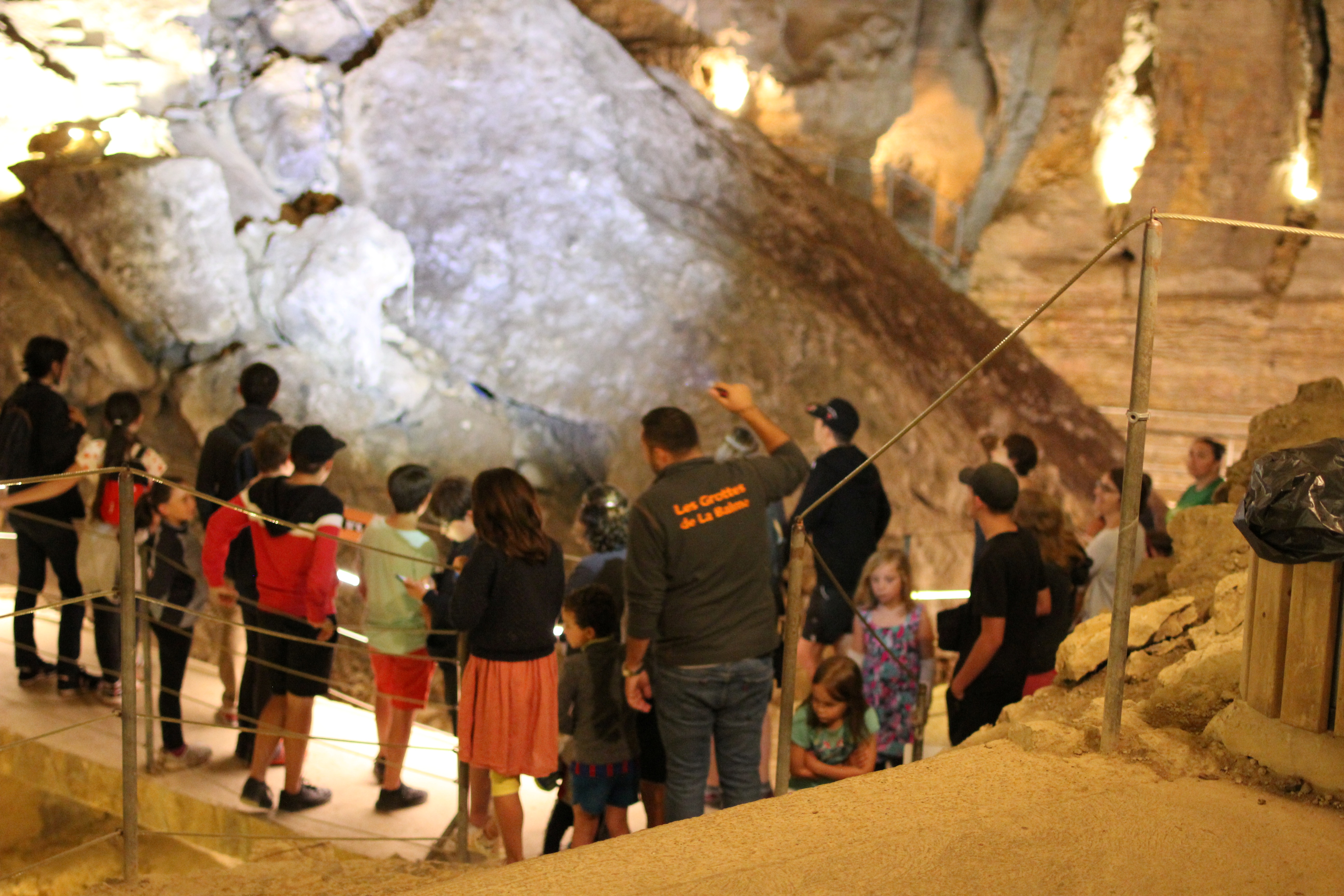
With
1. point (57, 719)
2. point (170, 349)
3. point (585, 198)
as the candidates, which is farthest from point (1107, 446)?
point (57, 719)

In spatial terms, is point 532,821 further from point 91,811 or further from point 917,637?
point 91,811

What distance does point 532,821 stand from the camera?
15.5ft

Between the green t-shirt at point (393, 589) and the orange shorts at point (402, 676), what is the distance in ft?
0.22

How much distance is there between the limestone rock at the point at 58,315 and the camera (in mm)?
7457

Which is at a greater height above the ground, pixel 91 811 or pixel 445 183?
pixel 445 183

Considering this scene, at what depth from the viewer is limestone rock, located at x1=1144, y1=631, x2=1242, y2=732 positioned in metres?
2.82

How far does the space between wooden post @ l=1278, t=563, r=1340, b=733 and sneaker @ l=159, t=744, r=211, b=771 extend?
3934 mm

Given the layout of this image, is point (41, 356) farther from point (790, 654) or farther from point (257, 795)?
point (790, 654)

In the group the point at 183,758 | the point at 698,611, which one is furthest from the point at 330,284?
the point at 698,611

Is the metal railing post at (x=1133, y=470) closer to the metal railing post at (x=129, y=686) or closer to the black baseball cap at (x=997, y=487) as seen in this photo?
the black baseball cap at (x=997, y=487)

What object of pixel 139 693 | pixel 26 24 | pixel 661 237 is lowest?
pixel 139 693

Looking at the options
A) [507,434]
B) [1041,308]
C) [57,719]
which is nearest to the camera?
[1041,308]

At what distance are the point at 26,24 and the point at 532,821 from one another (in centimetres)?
709

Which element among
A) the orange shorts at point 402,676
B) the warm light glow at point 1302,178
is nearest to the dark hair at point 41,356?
the orange shorts at point 402,676
